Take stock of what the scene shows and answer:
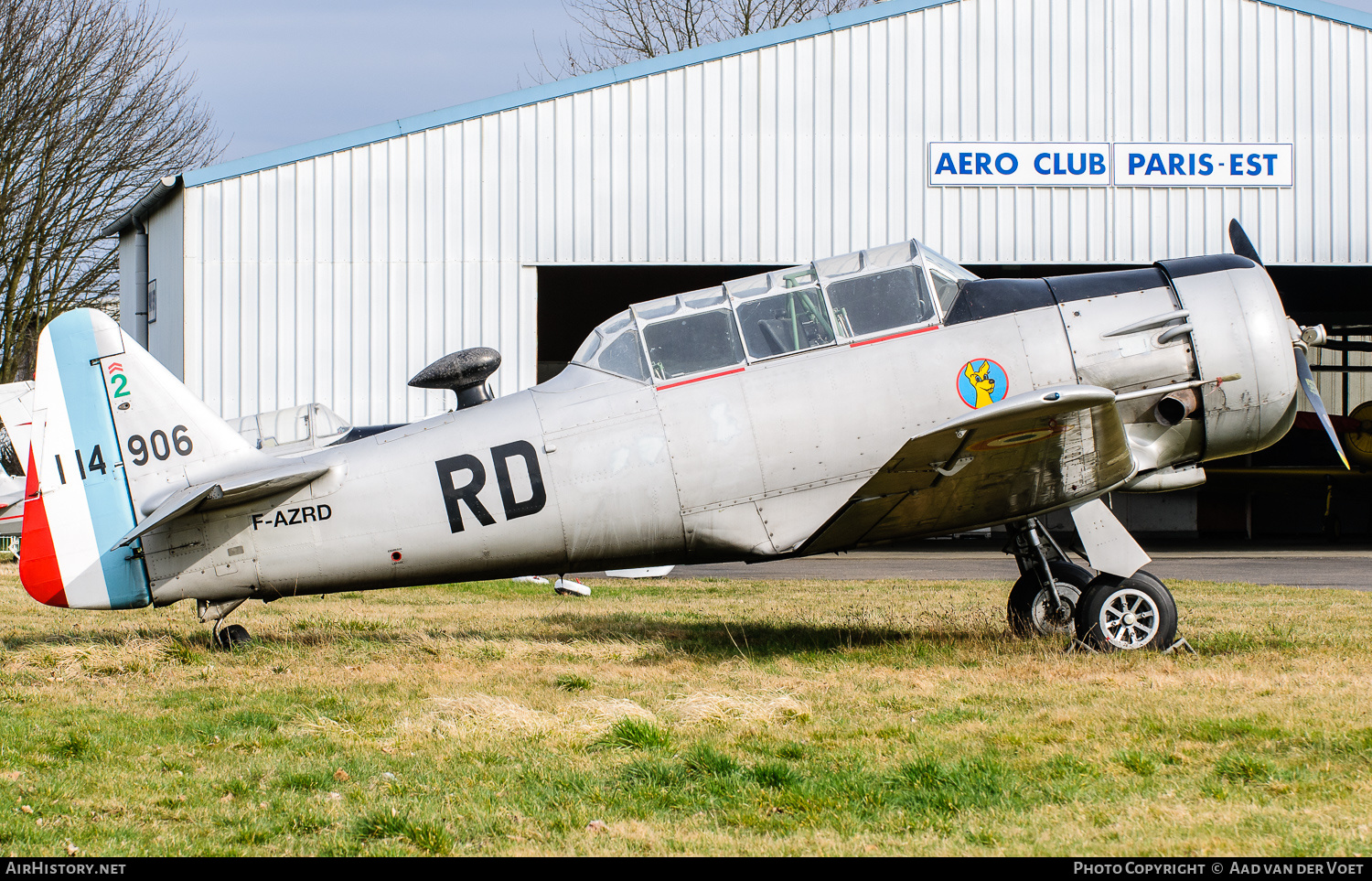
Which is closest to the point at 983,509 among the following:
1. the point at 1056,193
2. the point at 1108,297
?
the point at 1108,297

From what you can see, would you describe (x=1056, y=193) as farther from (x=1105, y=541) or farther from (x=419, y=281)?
(x=1105, y=541)

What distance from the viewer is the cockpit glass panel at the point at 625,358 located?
7270 millimetres

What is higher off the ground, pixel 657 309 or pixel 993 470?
pixel 657 309

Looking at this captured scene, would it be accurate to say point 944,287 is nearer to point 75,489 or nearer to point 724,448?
point 724,448

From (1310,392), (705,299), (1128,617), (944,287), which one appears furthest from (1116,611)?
(705,299)

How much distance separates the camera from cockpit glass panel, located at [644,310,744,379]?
718 cm

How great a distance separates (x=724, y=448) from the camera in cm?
712

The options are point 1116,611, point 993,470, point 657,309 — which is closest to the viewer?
point 993,470

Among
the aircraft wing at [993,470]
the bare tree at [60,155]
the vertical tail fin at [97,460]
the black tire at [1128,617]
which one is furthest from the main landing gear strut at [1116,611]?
the bare tree at [60,155]

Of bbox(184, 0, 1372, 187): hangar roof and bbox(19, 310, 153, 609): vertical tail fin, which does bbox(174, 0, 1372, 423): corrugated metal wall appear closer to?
bbox(184, 0, 1372, 187): hangar roof

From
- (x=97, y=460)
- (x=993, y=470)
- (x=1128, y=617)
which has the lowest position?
(x=1128, y=617)

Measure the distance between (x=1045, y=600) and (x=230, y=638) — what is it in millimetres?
5902

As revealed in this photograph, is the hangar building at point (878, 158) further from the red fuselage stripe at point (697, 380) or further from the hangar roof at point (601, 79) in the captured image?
the red fuselage stripe at point (697, 380)

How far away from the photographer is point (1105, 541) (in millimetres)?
7246
